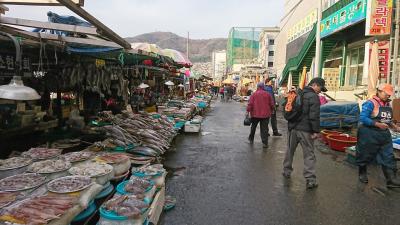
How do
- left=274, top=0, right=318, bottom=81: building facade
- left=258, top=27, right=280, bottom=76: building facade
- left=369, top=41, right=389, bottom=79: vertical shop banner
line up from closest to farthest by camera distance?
left=369, top=41, right=389, bottom=79: vertical shop banner < left=274, top=0, right=318, bottom=81: building facade < left=258, top=27, right=280, bottom=76: building facade

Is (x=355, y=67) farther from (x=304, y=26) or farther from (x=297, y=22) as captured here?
(x=297, y=22)

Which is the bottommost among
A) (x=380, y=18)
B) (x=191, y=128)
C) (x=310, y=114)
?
(x=191, y=128)

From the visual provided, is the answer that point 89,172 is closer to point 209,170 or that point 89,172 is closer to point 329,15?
point 209,170

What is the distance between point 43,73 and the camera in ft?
26.0

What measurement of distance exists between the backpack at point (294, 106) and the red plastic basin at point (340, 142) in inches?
169

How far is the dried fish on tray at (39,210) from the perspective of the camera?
2.99 meters

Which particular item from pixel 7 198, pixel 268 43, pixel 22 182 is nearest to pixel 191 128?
pixel 22 182

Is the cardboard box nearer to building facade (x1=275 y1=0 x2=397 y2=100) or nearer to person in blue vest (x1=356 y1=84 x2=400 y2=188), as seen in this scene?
building facade (x1=275 y1=0 x2=397 y2=100)

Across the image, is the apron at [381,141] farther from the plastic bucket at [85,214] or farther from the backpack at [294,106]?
the plastic bucket at [85,214]

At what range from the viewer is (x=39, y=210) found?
10.5 feet

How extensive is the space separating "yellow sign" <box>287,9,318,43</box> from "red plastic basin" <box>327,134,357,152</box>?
15745 mm

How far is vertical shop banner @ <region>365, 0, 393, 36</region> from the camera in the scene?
41.1ft

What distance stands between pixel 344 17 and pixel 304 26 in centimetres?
1125

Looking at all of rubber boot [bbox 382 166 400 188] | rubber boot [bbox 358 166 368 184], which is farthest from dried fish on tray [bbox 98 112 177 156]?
rubber boot [bbox 382 166 400 188]
